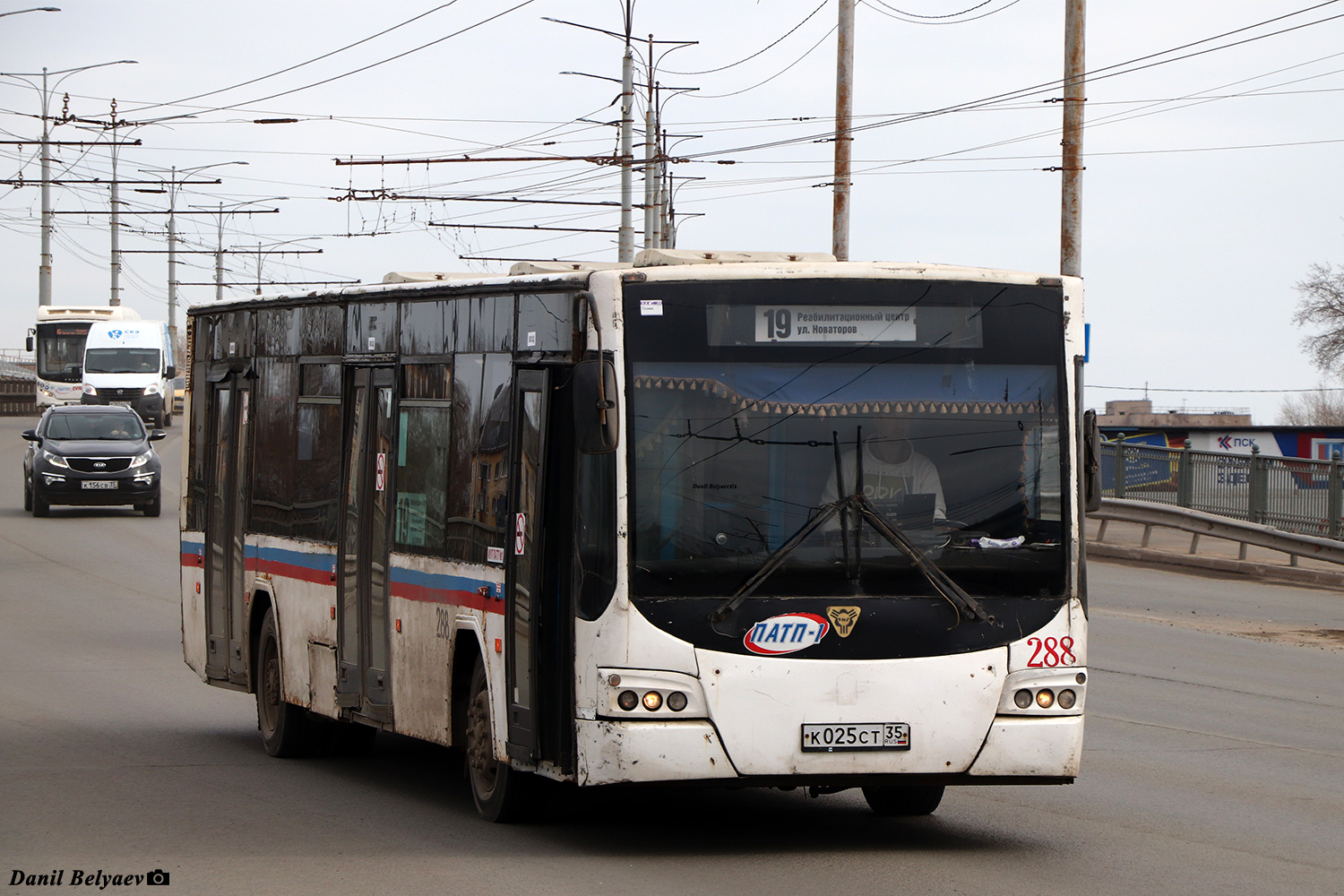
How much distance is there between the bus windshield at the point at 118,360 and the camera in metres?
57.9

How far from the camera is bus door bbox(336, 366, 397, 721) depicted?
9.99 m

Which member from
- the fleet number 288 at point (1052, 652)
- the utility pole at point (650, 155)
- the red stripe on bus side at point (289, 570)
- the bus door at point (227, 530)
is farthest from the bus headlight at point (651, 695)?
the utility pole at point (650, 155)

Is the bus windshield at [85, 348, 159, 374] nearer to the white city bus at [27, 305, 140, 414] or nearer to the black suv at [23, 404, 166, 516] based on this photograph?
the white city bus at [27, 305, 140, 414]

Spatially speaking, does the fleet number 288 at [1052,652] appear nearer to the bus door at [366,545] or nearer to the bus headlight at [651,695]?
the bus headlight at [651,695]

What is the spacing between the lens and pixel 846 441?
809 centimetres

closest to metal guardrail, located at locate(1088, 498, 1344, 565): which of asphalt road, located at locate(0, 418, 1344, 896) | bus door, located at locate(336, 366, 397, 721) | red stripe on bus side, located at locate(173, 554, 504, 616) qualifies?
asphalt road, located at locate(0, 418, 1344, 896)

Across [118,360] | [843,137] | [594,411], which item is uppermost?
[843,137]

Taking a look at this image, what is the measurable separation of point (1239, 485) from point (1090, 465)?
2164 centimetres

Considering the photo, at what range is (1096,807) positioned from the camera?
944 cm

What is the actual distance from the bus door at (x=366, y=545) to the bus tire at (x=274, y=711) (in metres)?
1.10

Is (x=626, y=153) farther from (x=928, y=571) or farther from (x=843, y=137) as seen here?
(x=928, y=571)

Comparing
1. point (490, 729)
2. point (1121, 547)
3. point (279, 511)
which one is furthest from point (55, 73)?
point (490, 729)

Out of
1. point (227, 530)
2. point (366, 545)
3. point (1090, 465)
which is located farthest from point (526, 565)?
point (227, 530)

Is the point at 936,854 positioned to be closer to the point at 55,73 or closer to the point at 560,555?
the point at 560,555
